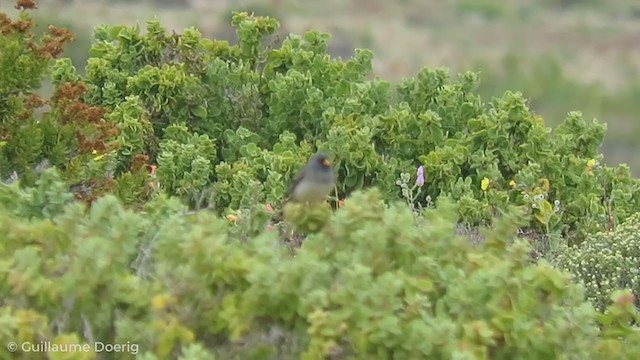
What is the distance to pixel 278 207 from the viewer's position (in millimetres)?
6246

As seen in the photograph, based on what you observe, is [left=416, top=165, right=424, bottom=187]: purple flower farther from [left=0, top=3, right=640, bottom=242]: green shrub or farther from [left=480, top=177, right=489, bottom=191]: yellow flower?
[left=480, top=177, right=489, bottom=191]: yellow flower

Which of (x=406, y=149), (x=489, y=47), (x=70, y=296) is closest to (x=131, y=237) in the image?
(x=70, y=296)

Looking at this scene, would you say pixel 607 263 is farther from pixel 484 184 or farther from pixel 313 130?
pixel 313 130

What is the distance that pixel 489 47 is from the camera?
21.0 metres

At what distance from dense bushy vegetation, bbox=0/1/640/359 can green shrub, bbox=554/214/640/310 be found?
2 centimetres

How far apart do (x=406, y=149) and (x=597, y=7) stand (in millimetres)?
17396

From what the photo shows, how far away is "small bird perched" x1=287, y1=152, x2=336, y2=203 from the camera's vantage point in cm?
528

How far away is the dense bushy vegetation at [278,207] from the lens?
123 inches

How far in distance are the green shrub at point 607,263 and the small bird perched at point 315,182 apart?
1117 mm

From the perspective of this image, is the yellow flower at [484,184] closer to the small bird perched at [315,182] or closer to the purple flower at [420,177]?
the purple flower at [420,177]

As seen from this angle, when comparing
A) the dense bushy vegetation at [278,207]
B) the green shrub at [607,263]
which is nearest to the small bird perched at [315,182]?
the dense bushy vegetation at [278,207]

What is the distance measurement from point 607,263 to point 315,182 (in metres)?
1.30

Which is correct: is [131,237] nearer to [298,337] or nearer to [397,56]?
[298,337]

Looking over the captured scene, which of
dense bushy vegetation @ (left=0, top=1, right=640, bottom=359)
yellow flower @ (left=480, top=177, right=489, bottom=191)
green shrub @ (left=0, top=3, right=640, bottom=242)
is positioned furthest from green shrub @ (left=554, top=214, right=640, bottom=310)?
yellow flower @ (left=480, top=177, right=489, bottom=191)
